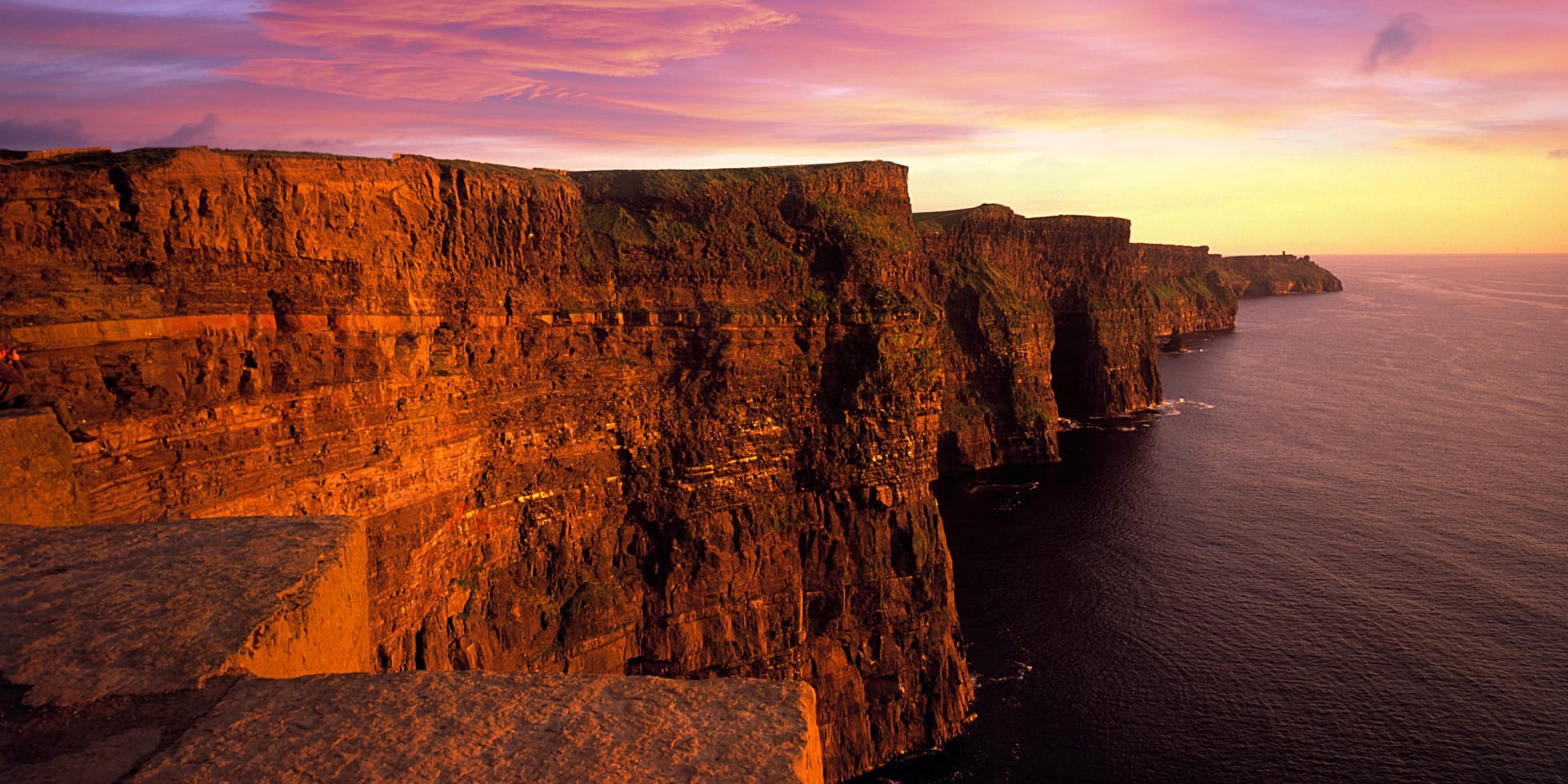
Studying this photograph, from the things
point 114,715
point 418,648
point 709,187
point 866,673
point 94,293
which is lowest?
point 866,673

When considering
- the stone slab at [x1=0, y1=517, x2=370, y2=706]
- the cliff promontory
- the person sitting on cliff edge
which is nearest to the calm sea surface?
the cliff promontory

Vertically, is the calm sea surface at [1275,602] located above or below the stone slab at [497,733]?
below

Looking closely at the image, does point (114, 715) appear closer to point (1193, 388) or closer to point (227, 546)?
point (227, 546)

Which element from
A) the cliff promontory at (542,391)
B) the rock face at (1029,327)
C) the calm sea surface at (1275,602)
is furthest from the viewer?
the rock face at (1029,327)

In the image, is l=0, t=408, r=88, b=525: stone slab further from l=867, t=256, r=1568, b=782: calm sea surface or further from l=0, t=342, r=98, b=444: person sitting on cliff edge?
l=867, t=256, r=1568, b=782: calm sea surface

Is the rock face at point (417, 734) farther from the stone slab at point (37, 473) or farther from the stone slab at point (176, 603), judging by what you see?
the stone slab at point (37, 473)

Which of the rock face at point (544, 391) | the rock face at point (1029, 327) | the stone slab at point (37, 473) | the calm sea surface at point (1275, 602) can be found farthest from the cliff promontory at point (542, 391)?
the rock face at point (1029, 327)

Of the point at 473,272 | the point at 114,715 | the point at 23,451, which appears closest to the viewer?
the point at 114,715

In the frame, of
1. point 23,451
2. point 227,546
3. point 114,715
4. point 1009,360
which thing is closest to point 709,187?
point 23,451
